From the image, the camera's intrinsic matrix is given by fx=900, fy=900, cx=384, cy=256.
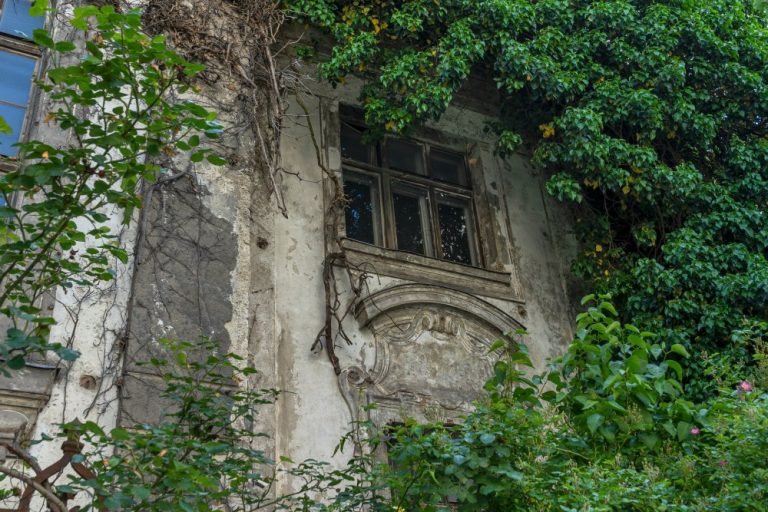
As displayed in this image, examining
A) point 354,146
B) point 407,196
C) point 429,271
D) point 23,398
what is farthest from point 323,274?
point 23,398

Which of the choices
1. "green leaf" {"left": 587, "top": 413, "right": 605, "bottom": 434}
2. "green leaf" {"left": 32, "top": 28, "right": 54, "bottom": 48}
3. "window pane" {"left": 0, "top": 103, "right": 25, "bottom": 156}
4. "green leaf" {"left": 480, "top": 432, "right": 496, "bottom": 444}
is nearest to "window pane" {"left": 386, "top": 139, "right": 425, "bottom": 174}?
"window pane" {"left": 0, "top": 103, "right": 25, "bottom": 156}

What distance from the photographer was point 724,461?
418cm

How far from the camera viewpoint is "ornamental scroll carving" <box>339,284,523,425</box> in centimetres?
698

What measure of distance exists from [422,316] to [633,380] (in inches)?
119

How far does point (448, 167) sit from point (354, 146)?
42.2 inches

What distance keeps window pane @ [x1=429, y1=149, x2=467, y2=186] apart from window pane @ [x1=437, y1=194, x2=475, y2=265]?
25 cm

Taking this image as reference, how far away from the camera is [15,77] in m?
6.59

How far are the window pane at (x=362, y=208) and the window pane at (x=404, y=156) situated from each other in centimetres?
39

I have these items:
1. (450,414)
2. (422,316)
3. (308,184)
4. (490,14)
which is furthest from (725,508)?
(490,14)

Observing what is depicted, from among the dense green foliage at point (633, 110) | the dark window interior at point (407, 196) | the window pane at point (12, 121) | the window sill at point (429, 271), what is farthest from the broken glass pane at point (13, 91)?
the dark window interior at point (407, 196)

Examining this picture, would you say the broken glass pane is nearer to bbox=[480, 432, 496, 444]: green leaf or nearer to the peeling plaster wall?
the peeling plaster wall

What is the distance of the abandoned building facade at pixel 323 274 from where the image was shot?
5543 millimetres

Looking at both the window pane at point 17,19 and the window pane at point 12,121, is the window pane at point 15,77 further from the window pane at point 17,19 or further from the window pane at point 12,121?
the window pane at point 17,19

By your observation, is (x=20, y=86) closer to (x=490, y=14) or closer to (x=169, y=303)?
(x=169, y=303)
